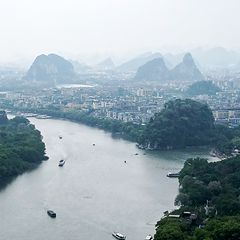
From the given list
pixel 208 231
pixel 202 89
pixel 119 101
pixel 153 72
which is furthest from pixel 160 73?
pixel 208 231

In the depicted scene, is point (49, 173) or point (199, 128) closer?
point (49, 173)

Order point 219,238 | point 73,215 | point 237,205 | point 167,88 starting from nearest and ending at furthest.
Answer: point 219,238
point 237,205
point 73,215
point 167,88

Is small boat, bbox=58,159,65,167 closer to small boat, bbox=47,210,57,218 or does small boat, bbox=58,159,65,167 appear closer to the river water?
the river water

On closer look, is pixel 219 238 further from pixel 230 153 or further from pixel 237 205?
pixel 230 153

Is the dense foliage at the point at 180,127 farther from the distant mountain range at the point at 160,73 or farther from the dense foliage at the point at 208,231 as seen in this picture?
the distant mountain range at the point at 160,73

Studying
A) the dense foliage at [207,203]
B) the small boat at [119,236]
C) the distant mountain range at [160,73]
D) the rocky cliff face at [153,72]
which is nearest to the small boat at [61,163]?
the dense foliage at [207,203]

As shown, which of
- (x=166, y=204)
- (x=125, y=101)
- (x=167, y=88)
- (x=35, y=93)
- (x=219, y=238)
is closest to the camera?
(x=219, y=238)

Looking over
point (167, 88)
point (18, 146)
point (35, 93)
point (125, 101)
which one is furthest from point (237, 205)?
point (167, 88)
